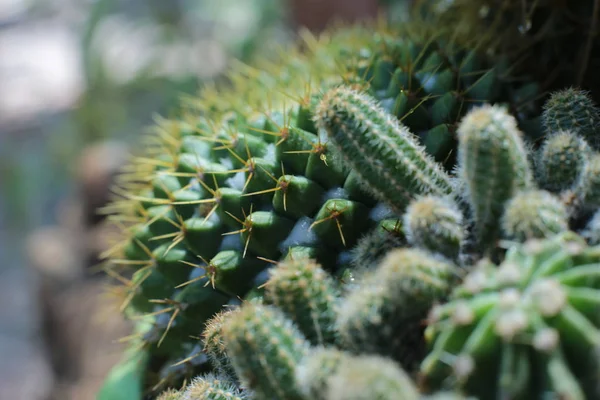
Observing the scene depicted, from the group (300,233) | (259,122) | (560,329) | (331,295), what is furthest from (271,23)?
(560,329)

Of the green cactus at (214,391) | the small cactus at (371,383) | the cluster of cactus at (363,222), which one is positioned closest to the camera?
the small cactus at (371,383)

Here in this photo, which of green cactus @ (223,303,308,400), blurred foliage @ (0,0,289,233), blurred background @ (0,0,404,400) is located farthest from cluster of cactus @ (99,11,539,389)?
blurred foliage @ (0,0,289,233)

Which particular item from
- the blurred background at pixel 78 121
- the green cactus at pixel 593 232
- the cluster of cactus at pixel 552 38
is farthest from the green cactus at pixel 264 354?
the blurred background at pixel 78 121

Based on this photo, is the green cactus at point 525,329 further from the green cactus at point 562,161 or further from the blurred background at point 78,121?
the blurred background at point 78,121

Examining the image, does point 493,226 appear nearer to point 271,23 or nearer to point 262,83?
point 262,83

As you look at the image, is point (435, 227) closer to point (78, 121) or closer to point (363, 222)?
point (363, 222)

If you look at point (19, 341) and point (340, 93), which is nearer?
point (340, 93)
